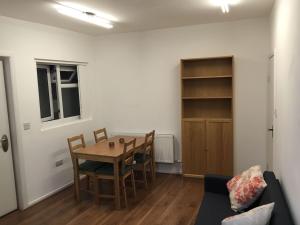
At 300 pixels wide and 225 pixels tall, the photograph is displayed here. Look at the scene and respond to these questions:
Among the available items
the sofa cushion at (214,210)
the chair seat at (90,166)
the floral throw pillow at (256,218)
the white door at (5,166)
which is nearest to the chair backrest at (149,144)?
the chair seat at (90,166)

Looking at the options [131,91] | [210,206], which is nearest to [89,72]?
[131,91]

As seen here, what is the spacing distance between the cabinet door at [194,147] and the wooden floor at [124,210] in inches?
15.0

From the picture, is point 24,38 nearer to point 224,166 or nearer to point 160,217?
point 160,217

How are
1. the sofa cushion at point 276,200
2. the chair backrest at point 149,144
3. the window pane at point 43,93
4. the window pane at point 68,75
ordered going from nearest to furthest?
the sofa cushion at point 276,200 → the window pane at point 43,93 → the chair backrest at point 149,144 → the window pane at point 68,75

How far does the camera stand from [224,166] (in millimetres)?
4477

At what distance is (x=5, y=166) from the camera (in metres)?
3.61

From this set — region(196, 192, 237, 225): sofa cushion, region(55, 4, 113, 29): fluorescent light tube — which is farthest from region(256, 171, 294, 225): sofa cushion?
region(55, 4, 113, 29): fluorescent light tube

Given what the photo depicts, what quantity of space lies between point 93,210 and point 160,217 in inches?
37.1

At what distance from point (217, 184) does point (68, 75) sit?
3.31 metres

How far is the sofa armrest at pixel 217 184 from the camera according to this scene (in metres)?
3.04

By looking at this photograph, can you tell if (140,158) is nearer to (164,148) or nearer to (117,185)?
(164,148)

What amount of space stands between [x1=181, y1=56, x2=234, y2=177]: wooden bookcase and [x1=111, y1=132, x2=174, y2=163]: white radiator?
0.97 feet

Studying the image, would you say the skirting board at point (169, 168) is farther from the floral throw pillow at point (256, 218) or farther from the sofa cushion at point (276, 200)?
the floral throw pillow at point (256, 218)

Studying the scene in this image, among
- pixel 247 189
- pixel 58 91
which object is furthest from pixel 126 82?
pixel 247 189
